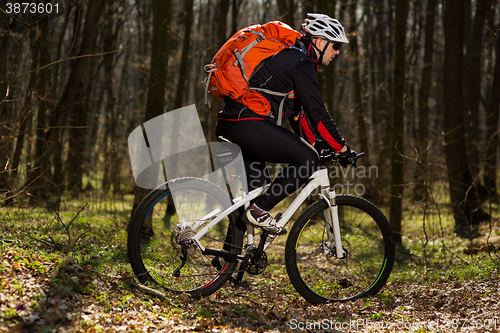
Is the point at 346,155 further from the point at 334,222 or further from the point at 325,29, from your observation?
the point at 325,29

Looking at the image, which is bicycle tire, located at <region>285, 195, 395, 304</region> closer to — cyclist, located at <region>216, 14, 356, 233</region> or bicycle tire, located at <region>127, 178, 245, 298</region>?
cyclist, located at <region>216, 14, 356, 233</region>

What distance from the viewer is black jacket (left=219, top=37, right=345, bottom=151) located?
11.2ft

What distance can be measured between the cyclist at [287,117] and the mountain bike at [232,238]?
192 millimetres

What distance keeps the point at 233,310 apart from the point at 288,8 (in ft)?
24.0

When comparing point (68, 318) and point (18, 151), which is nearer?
point (68, 318)

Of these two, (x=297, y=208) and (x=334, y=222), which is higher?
(x=297, y=208)

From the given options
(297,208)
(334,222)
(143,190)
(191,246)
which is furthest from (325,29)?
(143,190)

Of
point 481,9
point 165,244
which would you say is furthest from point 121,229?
point 481,9

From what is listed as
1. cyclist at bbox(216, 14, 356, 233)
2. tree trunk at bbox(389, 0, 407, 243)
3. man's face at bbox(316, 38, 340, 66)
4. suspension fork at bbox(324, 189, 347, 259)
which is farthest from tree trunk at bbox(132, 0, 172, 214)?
tree trunk at bbox(389, 0, 407, 243)

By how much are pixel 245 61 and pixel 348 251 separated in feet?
6.60

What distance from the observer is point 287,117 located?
3.66m

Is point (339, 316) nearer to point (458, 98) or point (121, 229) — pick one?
point (121, 229)

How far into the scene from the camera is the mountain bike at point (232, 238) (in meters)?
3.59

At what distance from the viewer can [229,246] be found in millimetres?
3771
